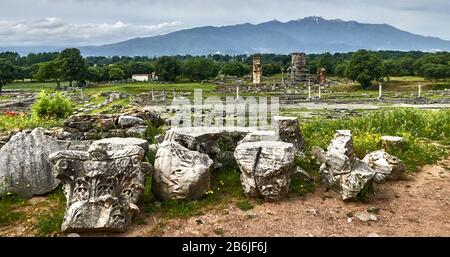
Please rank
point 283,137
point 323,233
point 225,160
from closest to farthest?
1. point 323,233
2. point 225,160
3. point 283,137

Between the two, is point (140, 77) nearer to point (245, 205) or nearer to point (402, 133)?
point (402, 133)

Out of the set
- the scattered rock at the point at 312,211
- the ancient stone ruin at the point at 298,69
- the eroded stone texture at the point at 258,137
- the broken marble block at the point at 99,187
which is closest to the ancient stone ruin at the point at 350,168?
the scattered rock at the point at 312,211

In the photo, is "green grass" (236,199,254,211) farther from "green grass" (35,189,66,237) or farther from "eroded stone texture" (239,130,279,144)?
"green grass" (35,189,66,237)

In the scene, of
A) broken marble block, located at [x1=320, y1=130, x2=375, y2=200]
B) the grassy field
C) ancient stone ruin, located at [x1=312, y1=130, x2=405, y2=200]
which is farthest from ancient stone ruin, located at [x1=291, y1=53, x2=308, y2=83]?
broken marble block, located at [x1=320, y1=130, x2=375, y2=200]

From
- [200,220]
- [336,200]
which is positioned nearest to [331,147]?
[336,200]

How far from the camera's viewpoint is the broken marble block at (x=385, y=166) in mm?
9645

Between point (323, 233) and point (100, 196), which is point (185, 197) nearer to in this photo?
point (100, 196)

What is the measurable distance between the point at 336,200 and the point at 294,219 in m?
1.32

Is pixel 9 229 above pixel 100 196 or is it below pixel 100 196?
below

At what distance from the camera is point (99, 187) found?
24.5 ft

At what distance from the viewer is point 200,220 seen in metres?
7.73

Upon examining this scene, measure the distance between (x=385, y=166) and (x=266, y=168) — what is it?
3028 mm

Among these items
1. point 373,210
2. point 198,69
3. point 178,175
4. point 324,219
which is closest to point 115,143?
point 178,175

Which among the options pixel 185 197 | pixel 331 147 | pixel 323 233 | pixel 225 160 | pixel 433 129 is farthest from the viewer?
pixel 433 129
